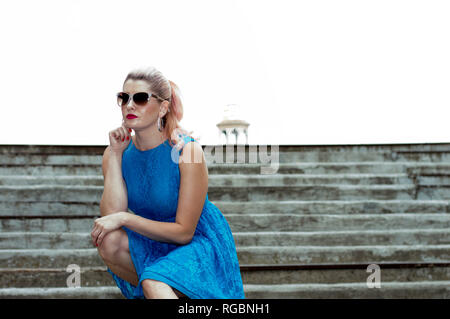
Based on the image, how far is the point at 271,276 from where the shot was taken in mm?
3355

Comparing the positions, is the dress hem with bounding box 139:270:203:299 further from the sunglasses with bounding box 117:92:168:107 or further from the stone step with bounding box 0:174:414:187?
the stone step with bounding box 0:174:414:187

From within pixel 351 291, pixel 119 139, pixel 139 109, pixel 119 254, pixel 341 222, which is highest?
pixel 139 109

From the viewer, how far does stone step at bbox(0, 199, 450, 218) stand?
4.39 m

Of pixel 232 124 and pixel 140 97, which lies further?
pixel 232 124

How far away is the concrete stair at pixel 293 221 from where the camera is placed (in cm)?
330

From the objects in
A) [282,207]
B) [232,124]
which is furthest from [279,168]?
[232,124]

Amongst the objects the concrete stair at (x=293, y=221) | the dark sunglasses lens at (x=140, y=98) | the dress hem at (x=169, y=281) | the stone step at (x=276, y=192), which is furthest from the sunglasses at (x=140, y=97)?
the stone step at (x=276, y=192)

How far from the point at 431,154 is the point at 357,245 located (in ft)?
9.98

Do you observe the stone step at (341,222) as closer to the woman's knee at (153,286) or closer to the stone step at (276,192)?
the stone step at (276,192)

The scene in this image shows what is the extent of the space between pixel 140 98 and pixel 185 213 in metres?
0.48

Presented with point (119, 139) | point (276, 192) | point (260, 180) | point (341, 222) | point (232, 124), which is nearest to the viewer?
point (119, 139)

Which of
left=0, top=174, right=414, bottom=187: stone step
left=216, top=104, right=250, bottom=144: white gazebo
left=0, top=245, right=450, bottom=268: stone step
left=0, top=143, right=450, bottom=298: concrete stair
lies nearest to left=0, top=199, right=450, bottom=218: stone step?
left=0, top=143, right=450, bottom=298: concrete stair

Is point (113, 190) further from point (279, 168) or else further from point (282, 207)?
point (279, 168)

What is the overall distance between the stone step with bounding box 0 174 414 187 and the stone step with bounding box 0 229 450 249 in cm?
116
